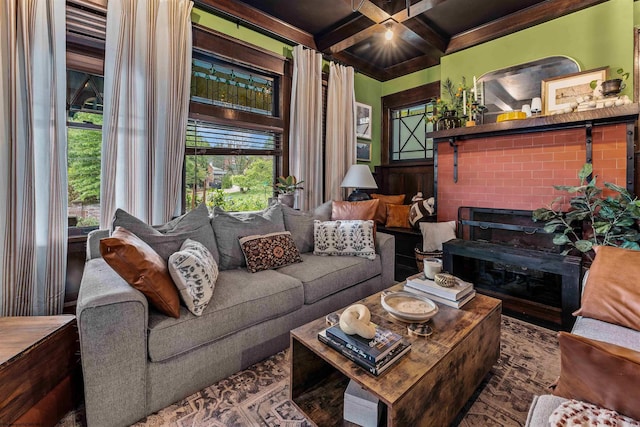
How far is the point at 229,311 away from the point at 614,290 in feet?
6.06

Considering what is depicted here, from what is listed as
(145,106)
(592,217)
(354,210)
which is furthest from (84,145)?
(592,217)

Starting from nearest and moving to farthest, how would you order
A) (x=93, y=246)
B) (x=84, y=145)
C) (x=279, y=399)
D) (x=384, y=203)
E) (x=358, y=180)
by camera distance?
(x=279, y=399), (x=93, y=246), (x=84, y=145), (x=358, y=180), (x=384, y=203)

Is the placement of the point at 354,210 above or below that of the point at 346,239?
above

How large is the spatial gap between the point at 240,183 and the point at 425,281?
2.16m

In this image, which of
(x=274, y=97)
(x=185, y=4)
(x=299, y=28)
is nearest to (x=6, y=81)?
(x=185, y=4)

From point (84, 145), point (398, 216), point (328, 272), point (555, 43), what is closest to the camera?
point (328, 272)

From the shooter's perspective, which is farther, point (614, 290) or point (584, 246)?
point (584, 246)

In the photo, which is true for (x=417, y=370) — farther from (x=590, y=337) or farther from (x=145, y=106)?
(x=145, y=106)

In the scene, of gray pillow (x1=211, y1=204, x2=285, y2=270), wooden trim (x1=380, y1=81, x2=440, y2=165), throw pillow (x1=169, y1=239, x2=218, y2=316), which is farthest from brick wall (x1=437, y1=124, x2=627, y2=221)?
throw pillow (x1=169, y1=239, x2=218, y2=316)

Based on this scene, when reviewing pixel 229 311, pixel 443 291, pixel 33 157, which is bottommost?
pixel 229 311

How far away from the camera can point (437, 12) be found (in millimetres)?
3084

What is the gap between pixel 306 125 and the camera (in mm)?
3482

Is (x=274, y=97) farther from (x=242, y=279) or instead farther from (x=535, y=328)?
(x=535, y=328)

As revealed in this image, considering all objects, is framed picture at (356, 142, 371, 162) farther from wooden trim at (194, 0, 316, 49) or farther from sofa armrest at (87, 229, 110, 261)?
sofa armrest at (87, 229, 110, 261)
